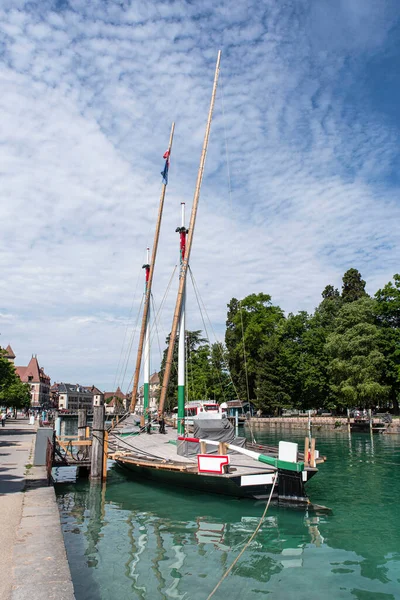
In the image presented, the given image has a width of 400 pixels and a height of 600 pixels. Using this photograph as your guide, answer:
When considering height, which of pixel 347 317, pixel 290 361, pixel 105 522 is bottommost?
pixel 105 522

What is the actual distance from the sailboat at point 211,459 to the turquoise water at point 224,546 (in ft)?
1.90

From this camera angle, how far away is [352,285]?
96750 millimetres

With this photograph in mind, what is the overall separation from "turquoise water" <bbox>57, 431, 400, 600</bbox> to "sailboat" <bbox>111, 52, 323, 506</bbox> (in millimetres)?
580

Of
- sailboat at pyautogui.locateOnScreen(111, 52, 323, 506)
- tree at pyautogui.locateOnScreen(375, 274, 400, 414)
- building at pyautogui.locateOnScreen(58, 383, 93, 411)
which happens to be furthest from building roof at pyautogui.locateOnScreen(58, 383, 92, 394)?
sailboat at pyautogui.locateOnScreen(111, 52, 323, 506)

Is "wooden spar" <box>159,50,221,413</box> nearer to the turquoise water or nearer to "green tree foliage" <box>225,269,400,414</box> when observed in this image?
the turquoise water

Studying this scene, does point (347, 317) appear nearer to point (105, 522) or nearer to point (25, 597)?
point (105, 522)

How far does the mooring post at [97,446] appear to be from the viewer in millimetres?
21578

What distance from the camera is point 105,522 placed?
14.8 metres

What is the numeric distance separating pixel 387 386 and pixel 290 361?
63.0 feet

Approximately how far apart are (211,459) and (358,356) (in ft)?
164

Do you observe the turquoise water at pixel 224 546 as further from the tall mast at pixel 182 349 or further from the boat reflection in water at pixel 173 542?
the tall mast at pixel 182 349

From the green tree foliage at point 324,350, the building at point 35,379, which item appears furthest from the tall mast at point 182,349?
the building at point 35,379

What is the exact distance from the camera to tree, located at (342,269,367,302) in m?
93.8

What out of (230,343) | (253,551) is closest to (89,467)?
(253,551)
